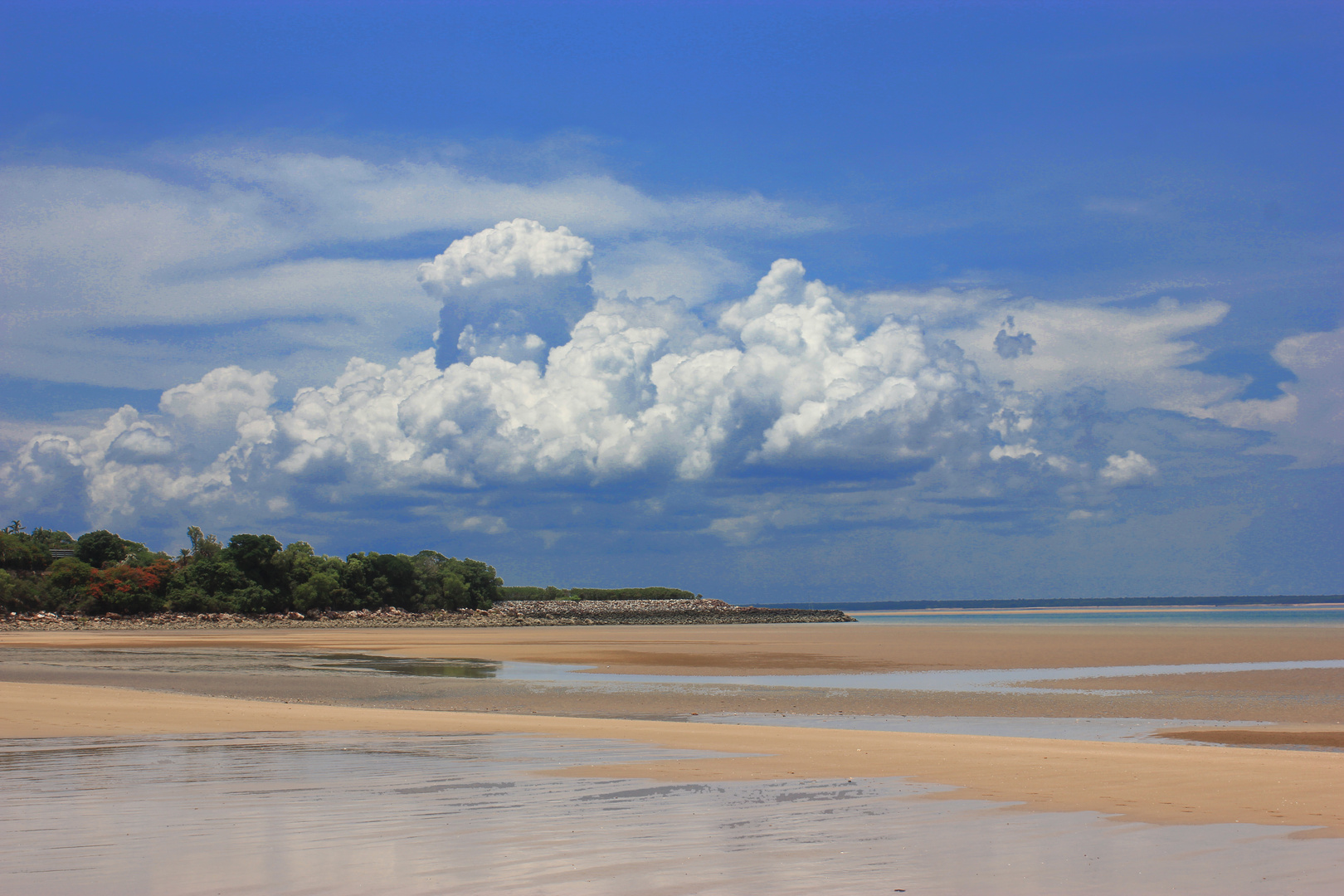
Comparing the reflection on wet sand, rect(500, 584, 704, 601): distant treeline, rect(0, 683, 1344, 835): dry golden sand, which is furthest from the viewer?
rect(500, 584, 704, 601): distant treeline

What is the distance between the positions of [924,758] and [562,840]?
7390 millimetres

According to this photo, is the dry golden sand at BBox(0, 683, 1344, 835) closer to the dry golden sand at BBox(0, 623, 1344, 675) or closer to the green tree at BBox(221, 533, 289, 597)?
the dry golden sand at BBox(0, 623, 1344, 675)

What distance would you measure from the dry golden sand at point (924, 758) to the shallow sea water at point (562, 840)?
2.74ft

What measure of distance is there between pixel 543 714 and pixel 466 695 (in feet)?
19.1

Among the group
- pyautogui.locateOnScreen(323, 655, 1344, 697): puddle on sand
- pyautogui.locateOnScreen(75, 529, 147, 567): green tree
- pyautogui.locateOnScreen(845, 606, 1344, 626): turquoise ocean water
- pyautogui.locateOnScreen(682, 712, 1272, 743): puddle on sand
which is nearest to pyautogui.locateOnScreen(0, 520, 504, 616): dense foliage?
pyautogui.locateOnScreen(75, 529, 147, 567): green tree

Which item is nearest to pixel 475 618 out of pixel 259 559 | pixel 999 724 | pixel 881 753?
pixel 259 559

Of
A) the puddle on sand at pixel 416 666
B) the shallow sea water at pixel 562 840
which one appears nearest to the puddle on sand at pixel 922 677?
the puddle on sand at pixel 416 666

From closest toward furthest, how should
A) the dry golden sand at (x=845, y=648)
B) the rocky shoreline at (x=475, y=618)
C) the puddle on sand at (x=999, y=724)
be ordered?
the puddle on sand at (x=999, y=724)
the dry golden sand at (x=845, y=648)
the rocky shoreline at (x=475, y=618)

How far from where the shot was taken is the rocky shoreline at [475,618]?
306 feet

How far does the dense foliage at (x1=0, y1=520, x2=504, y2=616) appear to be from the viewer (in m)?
99.2

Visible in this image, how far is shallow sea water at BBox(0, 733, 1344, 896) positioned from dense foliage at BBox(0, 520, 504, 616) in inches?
3977

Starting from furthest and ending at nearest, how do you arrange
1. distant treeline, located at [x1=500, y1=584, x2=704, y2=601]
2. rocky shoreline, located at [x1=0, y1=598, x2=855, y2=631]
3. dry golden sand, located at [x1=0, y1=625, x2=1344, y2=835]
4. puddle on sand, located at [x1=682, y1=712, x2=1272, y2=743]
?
distant treeline, located at [x1=500, y1=584, x2=704, y2=601]
rocky shoreline, located at [x1=0, y1=598, x2=855, y2=631]
puddle on sand, located at [x1=682, y1=712, x2=1272, y2=743]
dry golden sand, located at [x1=0, y1=625, x2=1344, y2=835]

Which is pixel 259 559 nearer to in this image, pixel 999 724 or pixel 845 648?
pixel 845 648

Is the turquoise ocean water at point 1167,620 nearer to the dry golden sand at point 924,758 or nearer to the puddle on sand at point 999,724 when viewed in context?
the puddle on sand at point 999,724
